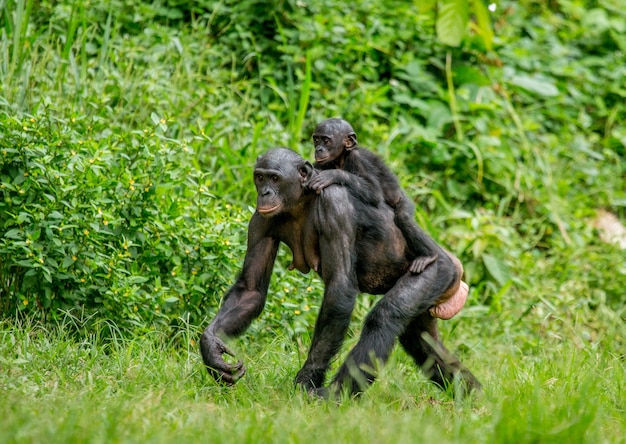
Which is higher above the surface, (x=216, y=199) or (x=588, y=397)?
(x=588, y=397)

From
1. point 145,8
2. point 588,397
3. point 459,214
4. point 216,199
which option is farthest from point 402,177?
point 588,397

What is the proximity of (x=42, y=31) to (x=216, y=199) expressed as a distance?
265cm

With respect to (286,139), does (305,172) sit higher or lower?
higher

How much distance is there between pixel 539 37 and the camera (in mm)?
10922

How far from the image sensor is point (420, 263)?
5.28 metres

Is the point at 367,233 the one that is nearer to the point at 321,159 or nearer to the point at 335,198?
the point at 335,198

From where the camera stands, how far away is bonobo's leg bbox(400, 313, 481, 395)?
536 centimetres

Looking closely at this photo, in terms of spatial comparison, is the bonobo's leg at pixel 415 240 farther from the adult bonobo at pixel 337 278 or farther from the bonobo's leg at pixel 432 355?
the bonobo's leg at pixel 432 355

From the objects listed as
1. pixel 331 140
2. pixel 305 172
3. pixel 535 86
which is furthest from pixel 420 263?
pixel 535 86

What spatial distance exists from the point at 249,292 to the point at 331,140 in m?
1.12

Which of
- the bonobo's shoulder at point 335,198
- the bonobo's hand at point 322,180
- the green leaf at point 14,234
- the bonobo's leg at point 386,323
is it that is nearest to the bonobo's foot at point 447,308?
the bonobo's leg at point 386,323

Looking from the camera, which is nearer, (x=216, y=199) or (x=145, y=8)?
(x=216, y=199)

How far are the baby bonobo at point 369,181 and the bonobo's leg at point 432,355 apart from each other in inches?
5.2

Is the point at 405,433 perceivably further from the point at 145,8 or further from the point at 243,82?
the point at 145,8
